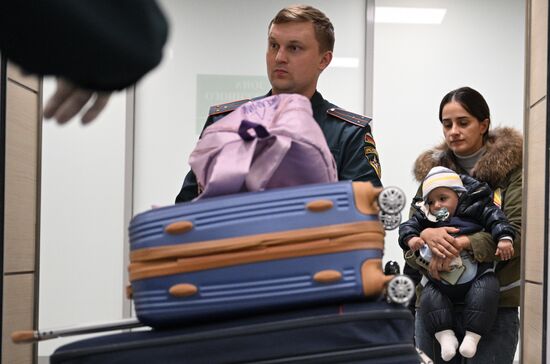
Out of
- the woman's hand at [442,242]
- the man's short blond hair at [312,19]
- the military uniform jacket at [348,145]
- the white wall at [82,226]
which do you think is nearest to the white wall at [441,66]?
the white wall at [82,226]

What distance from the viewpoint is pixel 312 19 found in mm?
2312

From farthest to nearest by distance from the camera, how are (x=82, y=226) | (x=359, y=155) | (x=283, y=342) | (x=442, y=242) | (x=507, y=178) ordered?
(x=82, y=226)
(x=507, y=178)
(x=442, y=242)
(x=359, y=155)
(x=283, y=342)

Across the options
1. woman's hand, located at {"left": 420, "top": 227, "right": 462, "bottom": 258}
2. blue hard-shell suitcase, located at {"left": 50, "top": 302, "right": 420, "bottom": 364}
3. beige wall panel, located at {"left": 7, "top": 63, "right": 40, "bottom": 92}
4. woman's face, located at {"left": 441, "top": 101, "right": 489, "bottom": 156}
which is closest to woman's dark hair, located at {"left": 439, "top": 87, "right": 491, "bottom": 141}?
woman's face, located at {"left": 441, "top": 101, "right": 489, "bottom": 156}

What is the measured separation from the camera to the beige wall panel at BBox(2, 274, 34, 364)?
2.35m

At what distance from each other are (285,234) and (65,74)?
25.0 inches

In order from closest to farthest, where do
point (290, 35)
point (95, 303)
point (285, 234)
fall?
point (285, 234)
point (290, 35)
point (95, 303)

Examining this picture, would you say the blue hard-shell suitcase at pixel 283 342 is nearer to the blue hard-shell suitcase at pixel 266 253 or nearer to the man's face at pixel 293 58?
the blue hard-shell suitcase at pixel 266 253

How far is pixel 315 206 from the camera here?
120cm

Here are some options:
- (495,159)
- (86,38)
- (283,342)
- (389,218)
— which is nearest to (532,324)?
(495,159)

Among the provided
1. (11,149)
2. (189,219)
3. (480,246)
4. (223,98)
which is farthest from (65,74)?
(223,98)

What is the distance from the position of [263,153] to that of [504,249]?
1.51 metres

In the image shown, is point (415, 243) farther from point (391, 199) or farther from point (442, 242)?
point (391, 199)

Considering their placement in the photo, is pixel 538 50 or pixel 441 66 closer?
pixel 538 50

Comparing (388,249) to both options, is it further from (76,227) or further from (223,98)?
(76,227)
